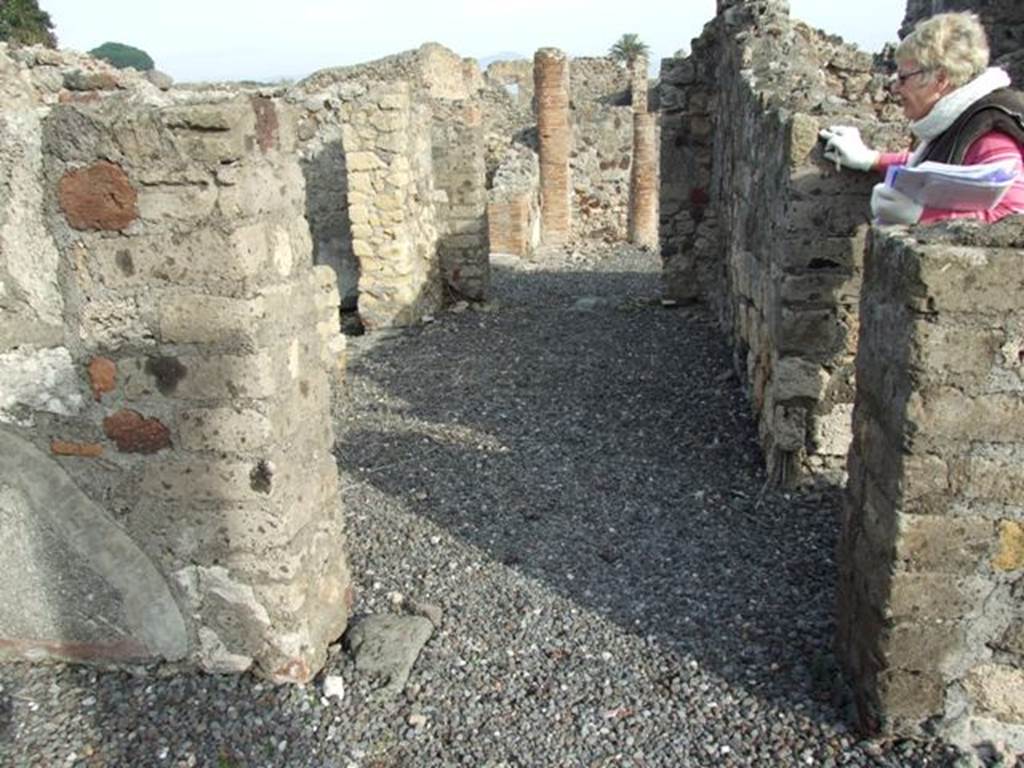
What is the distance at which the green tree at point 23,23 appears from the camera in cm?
2058

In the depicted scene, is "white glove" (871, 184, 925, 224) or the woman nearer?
the woman

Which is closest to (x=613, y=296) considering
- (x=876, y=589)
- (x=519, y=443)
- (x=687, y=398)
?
(x=687, y=398)

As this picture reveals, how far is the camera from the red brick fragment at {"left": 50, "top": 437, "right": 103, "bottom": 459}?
2906 millimetres

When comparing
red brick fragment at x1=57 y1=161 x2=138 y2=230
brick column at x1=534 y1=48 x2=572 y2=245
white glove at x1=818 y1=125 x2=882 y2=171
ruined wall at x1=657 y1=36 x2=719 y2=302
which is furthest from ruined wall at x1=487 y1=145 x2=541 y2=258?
red brick fragment at x1=57 y1=161 x2=138 y2=230

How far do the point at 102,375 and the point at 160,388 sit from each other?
8.0 inches

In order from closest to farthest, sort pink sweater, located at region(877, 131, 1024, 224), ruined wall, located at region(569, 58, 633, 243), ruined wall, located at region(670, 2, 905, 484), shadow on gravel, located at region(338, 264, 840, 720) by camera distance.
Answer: pink sweater, located at region(877, 131, 1024, 224)
shadow on gravel, located at region(338, 264, 840, 720)
ruined wall, located at region(670, 2, 905, 484)
ruined wall, located at region(569, 58, 633, 243)

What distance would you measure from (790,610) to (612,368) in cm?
406

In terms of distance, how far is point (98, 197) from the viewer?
2.63m

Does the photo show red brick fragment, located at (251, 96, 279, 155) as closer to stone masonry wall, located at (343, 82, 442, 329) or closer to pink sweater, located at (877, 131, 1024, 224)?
pink sweater, located at (877, 131, 1024, 224)

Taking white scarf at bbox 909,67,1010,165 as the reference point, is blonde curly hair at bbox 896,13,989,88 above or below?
above

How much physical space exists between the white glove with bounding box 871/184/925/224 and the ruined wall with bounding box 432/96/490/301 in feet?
23.7

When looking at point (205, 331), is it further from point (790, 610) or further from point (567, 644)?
point (790, 610)

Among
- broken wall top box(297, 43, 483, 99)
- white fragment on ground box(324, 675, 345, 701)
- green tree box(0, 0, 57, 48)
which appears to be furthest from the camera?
green tree box(0, 0, 57, 48)

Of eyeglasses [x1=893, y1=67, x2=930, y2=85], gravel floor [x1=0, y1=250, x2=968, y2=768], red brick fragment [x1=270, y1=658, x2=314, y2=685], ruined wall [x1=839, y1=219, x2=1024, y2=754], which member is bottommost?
gravel floor [x1=0, y1=250, x2=968, y2=768]
